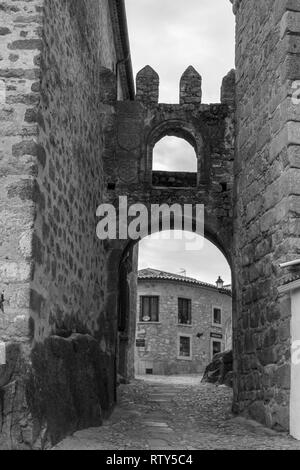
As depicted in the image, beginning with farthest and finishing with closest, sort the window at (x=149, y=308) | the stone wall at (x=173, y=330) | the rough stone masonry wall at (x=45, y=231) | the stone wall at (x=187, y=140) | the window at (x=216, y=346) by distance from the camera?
the window at (x=216, y=346) < the window at (x=149, y=308) < the stone wall at (x=173, y=330) < the stone wall at (x=187, y=140) < the rough stone masonry wall at (x=45, y=231)

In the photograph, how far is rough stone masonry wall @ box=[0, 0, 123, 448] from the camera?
5055 millimetres

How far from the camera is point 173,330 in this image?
25.8 metres

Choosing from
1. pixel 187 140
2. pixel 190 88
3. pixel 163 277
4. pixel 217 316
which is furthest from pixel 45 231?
pixel 217 316

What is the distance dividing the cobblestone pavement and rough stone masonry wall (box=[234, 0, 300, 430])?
35cm

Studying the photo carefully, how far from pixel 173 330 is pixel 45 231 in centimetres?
2056

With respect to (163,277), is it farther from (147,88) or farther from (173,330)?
(147,88)

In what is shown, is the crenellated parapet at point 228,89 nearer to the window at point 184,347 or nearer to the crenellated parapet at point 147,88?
the crenellated parapet at point 147,88

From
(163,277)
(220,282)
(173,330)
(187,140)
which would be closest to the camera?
(187,140)

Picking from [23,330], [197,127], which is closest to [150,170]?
[197,127]

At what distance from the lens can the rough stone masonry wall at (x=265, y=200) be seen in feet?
21.4

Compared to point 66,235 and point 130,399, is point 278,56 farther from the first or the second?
point 130,399

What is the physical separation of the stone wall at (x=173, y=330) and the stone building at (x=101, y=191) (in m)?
16.1

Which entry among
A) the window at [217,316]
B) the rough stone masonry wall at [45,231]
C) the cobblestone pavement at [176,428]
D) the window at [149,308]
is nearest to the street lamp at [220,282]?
the window at [217,316]

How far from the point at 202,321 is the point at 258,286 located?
19627 mm
